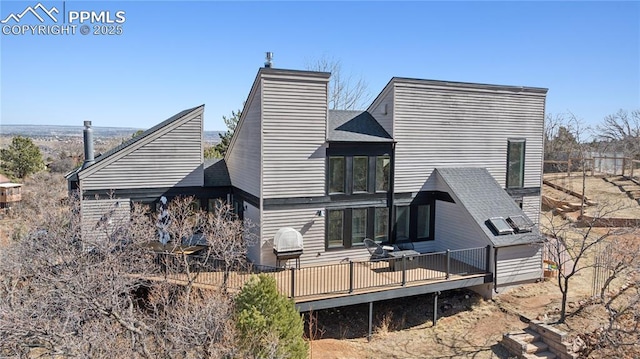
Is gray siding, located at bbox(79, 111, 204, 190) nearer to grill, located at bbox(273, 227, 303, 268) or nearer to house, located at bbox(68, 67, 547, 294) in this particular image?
house, located at bbox(68, 67, 547, 294)

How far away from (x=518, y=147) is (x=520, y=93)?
2245 millimetres

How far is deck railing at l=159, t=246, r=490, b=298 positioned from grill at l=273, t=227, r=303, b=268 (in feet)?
1.50

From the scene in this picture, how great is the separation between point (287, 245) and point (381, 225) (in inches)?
160

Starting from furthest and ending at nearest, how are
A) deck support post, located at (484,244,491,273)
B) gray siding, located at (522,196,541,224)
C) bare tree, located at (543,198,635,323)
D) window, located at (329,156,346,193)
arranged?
gray siding, located at (522,196,541,224) → window, located at (329,156,346,193) → deck support post, located at (484,244,491,273) → bare tree, located at (543,198,635,323)

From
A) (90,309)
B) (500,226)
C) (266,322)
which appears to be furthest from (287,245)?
(500,226)

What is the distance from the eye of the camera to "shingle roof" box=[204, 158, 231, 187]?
17094 millimetres

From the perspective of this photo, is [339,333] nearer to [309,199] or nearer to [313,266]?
[313,266]

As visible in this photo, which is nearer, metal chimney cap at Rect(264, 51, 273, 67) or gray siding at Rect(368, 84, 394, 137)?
metal chimney cap at Rect(264, 51, 273, 67)

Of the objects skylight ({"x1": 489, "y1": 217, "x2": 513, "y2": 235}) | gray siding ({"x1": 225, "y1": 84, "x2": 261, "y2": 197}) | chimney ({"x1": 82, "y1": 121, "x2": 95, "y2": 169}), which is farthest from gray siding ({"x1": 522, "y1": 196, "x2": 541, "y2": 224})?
chimney ({"x1": 82, "y1": 121, "x2": 95, "y2": 169})

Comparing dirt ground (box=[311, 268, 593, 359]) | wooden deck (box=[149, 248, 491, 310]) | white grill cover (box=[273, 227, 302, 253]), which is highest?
white grill cover (box=[273, 227, 302, 253])

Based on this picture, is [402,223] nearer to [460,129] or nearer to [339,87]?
[460,129]

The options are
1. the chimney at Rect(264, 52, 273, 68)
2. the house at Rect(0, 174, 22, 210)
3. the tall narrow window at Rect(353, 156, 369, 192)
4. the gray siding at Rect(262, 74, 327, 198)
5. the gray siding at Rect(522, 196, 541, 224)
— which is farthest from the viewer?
the house at Rect(0, 174, 22, 210)

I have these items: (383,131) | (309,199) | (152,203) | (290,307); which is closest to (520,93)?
(383,131)

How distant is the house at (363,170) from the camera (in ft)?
46.7
